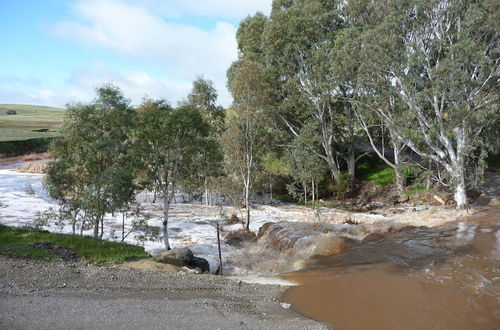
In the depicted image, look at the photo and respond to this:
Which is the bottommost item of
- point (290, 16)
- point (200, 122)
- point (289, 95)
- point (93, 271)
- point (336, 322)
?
point (336, 322)

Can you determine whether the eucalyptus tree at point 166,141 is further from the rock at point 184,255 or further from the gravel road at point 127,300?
the gravel road at point 127,300

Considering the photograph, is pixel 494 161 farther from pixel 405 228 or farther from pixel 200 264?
pixel 200 264

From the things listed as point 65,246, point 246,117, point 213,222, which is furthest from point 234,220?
point 65,246

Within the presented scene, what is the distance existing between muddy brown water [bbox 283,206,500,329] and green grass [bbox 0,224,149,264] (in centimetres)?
795

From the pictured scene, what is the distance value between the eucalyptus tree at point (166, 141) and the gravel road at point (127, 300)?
8182 mm

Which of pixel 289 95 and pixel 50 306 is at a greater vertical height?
pixel 289 95

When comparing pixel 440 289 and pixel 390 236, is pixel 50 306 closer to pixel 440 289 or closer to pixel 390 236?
pixel 440 289

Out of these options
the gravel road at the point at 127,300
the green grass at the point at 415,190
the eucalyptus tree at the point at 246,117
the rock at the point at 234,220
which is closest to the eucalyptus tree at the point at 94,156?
the gravel road at the point at 127,300

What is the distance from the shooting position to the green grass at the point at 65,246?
1658cm

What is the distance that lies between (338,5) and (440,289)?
119 feet

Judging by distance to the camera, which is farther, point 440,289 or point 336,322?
point 440,289

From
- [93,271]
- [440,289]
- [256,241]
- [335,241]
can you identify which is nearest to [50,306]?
[93,271]

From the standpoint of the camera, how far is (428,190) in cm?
4000

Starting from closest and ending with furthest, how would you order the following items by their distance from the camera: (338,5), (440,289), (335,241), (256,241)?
1. (440,289)
2. (335,241)
3. (256,241)
4. (338,5)
